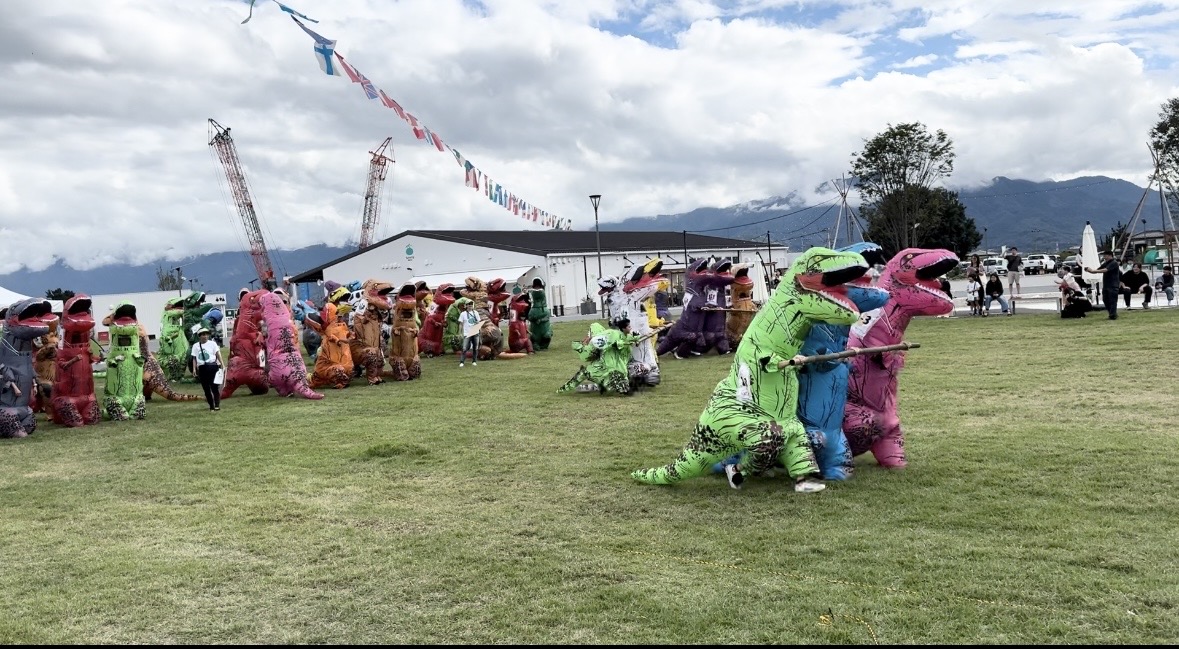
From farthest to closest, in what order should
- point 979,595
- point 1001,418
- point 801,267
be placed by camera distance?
point 1001,418, point 801,267, point 979,595

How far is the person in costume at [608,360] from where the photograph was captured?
39.2 ft

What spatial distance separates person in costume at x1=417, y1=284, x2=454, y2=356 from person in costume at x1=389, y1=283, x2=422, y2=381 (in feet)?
15.7

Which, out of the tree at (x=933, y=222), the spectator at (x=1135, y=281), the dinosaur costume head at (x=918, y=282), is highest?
the tree at (x=933, y=222)

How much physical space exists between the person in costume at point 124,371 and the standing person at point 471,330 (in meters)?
6.63

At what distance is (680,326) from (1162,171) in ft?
80.6

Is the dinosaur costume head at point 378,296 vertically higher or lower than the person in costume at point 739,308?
higher

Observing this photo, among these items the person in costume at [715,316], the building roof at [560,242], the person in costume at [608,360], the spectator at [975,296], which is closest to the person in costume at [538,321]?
the person in costume at [715,316]

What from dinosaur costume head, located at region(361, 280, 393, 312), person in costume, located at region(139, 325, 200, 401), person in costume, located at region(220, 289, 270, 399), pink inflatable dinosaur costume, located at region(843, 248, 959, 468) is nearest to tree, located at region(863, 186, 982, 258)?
dinosaur costume head, located at region(361, 280, 393, 312)

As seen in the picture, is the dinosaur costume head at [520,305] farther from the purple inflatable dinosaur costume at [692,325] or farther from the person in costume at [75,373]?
the person in costume at [75,373]

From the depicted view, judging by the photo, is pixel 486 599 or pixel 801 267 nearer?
pixel 486 599

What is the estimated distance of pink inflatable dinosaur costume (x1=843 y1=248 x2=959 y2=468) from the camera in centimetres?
666

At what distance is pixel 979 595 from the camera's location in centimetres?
416

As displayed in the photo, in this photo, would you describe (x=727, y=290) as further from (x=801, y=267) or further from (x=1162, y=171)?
(x=1162, y=171)

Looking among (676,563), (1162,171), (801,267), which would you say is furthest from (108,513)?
(1162,171)
